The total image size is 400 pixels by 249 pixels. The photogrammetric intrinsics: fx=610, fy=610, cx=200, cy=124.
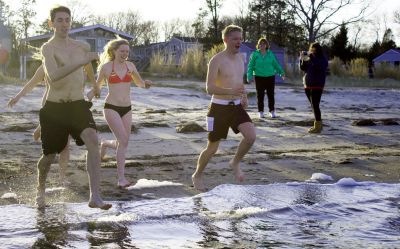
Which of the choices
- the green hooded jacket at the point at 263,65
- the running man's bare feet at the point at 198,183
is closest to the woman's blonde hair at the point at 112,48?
the running man's bare feet at the point at 198,183

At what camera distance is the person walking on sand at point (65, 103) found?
5.23 m

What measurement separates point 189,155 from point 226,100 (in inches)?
100

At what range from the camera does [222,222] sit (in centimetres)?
511

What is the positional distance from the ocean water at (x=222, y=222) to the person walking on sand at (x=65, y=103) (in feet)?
1.48

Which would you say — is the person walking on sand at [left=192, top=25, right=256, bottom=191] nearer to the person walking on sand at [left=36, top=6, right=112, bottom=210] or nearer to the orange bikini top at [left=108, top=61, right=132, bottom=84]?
the orange bikini top at [left=108, top=61, right=132, bottom=84]

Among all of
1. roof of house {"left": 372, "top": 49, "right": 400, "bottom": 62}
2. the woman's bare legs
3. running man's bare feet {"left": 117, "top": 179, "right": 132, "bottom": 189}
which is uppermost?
roof of house {"left": 372, "top": 49, "right": 400, "bottom": 62}

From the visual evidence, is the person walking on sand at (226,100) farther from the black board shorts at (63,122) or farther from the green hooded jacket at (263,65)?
the green hooded jacket at (263,65)

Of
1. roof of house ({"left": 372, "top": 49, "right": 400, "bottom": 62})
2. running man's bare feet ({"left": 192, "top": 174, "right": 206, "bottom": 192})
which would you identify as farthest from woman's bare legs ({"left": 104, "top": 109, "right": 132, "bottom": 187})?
roof of house ({"left": 372, "top": 49, "right": 400, "bottom": 62})

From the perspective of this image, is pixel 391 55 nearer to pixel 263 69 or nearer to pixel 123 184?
pixel 263 69

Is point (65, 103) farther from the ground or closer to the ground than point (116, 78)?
closer to the ground

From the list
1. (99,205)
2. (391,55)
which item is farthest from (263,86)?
(391,55)

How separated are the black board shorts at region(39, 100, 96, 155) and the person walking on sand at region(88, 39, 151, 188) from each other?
4.34 feet

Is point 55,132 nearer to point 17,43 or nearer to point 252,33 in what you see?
point 17,43

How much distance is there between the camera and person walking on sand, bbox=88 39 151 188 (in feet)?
22.1
